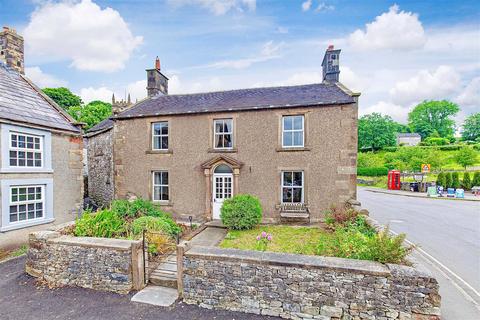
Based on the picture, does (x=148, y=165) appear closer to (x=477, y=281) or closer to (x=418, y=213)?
(x=477, y=281)

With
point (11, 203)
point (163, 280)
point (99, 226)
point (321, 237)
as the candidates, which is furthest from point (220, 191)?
point (11, 203)

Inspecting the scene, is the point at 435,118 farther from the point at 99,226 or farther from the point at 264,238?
the point at 99,226

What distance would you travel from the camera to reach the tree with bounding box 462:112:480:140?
223 feet

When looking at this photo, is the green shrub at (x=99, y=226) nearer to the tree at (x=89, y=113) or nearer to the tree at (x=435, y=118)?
the tree at (x=89, y=113)

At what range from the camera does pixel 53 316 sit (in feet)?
16.8

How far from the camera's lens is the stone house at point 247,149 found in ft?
35.8

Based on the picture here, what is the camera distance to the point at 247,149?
1172 cm

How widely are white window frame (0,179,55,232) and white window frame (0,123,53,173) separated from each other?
442 mm

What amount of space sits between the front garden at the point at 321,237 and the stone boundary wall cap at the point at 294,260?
519 mm

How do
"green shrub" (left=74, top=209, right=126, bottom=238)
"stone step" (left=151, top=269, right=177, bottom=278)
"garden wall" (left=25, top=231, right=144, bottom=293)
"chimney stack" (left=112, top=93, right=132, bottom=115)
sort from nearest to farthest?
"garden wall" (left=25, top=231, right=144, bottom=293)
"stone step" (left=151, top=269, right=177, bottom=278)
"green shrub" (left=74, top=209, right=126, bottom=238)
"chimney stack" (left=112, top=93, right=132, bottom=115)

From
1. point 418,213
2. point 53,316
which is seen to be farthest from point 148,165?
point 418,213

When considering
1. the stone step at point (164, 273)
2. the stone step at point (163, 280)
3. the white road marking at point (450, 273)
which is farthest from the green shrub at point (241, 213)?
the white road marking at point (450, 273)

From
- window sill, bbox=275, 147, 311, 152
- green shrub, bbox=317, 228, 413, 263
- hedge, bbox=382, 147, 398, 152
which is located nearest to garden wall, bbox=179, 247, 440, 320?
green shrub, bbox=317, 228, 413, 263

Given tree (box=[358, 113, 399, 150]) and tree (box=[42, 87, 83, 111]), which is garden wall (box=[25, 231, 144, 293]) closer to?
tree (box=[42, 87, 83, 111])
